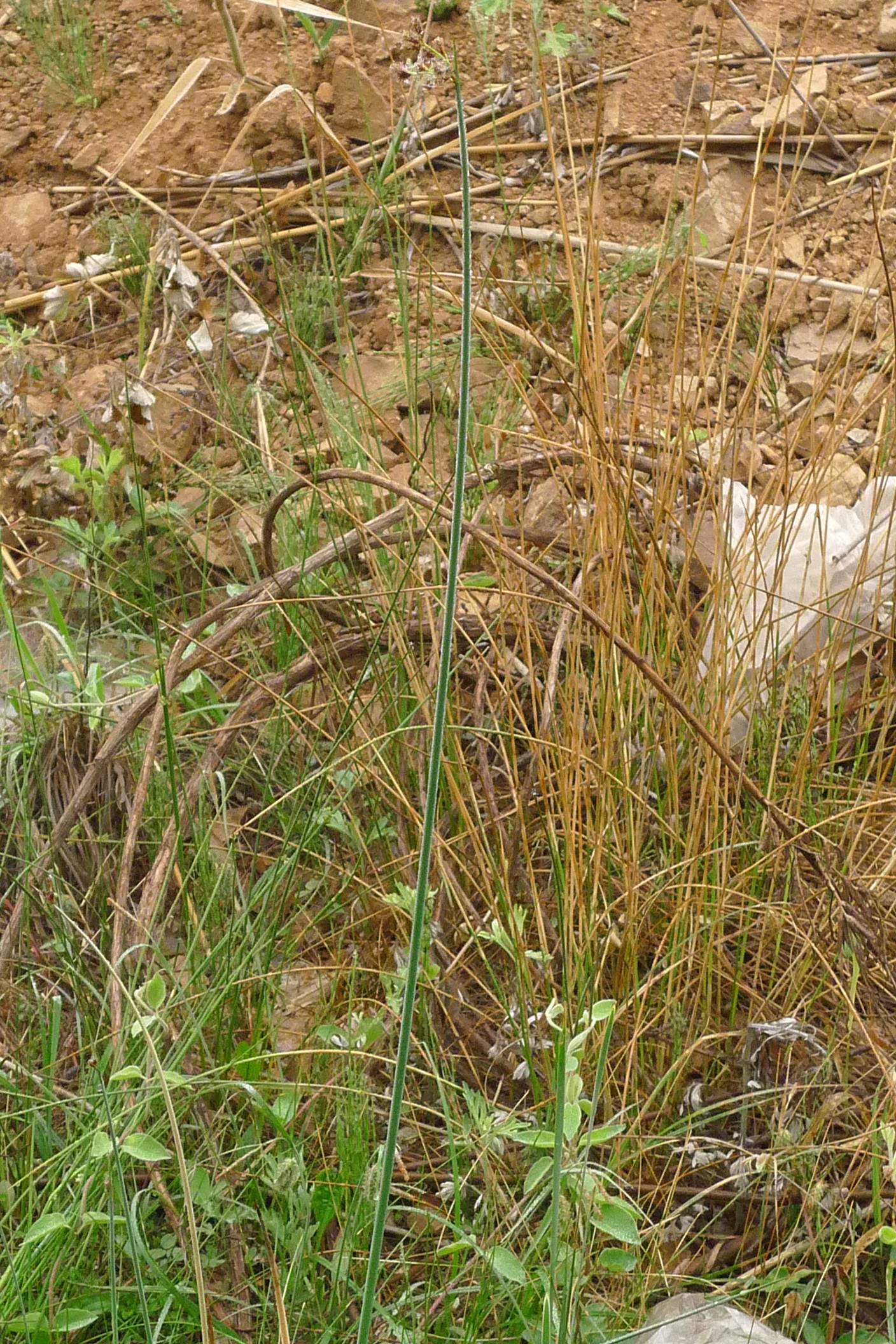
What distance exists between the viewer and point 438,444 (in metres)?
2.07

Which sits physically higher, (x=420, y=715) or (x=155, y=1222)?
(x=420, y=715)

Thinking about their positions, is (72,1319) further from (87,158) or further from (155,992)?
(87,158)

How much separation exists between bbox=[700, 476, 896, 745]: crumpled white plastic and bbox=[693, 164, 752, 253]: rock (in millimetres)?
730

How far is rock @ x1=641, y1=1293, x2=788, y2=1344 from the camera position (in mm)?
1025

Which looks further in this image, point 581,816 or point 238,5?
point 238,5

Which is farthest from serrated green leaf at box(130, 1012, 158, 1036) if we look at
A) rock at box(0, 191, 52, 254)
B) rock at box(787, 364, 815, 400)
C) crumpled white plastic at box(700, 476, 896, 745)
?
rock at box(0, 191, 52, 254)

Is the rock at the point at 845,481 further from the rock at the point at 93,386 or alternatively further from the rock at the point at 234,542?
the rock at the point at 93,386

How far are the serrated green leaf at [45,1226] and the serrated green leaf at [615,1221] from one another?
43 cm

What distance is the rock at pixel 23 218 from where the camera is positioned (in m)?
2.50

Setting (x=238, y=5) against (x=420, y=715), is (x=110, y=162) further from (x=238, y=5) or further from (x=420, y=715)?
(x=420, y=715)

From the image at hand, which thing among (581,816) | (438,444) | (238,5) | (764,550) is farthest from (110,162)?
(581,816)

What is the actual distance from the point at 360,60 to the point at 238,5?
337 mm

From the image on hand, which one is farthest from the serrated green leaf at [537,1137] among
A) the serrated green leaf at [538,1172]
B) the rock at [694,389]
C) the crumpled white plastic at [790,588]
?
the rock at [694,389]

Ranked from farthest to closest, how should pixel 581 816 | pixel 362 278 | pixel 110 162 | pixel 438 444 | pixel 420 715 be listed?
1. pixel 110 162
2. pixel 362 278
3. pixel 438 444
4. pixel 420 715
5. pixel 581 816
